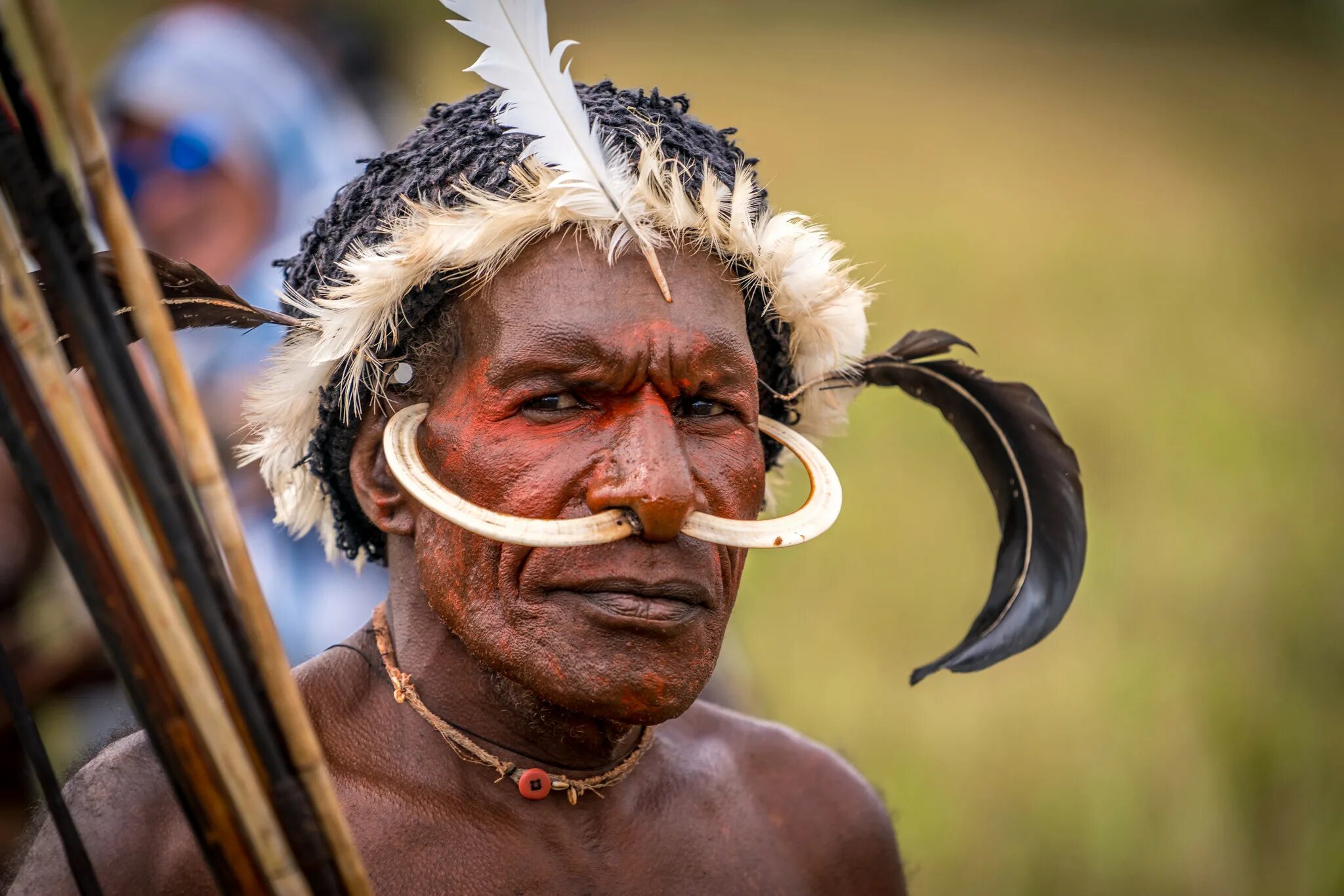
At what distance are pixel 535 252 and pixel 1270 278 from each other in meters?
11.4

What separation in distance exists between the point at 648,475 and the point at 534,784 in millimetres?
649

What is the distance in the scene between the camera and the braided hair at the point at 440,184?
225 cm

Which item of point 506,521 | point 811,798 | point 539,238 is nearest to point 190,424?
point 506,521

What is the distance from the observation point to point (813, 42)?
17.5 meters

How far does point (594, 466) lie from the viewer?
2.09 m

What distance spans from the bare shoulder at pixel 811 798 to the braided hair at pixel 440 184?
2.64 feet

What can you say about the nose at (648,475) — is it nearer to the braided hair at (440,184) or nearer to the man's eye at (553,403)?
the man's eye at (553,403)

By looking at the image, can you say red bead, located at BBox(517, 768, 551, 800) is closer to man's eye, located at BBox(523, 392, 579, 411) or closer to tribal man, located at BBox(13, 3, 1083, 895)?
tribal man, located at BBox(13, 3, 1083, 895)

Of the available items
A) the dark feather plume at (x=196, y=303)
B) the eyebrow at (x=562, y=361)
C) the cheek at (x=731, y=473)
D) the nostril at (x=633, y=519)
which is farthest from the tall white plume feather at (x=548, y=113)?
→ the dark feather plume at (x=196, y=303)

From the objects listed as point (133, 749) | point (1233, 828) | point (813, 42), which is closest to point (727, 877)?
point (133, 749)

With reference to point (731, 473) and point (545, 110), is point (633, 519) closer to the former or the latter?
point (731, 473)

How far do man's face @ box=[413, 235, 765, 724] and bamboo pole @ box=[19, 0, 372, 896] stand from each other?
577mm

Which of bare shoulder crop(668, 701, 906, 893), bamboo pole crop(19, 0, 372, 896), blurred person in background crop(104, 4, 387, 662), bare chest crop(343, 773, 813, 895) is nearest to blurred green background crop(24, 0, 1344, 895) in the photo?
blurred person in background crop(104, 4, 387, 662)

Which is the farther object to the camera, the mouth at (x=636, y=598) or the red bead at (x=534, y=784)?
the red bead at (x=534, y=784)
